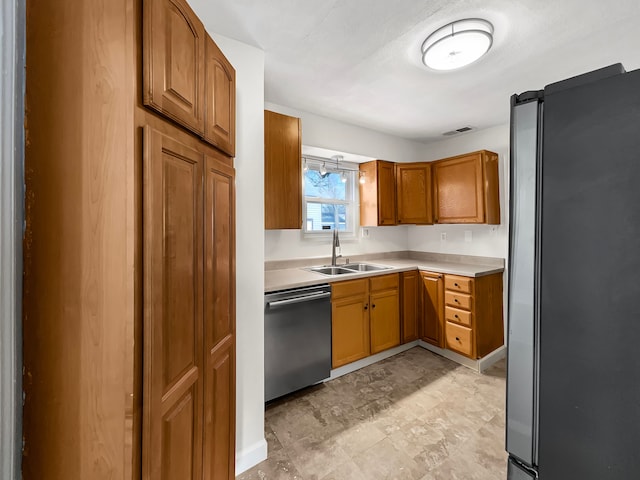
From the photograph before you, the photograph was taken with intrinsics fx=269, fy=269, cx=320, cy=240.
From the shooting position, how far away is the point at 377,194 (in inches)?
125

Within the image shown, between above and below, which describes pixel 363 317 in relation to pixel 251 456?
above

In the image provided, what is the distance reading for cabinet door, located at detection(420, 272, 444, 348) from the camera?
2818 millimetres

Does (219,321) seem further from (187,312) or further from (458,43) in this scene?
(458,43)

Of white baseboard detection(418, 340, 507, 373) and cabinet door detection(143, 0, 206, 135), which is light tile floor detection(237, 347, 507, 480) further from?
cabinet door detection(143, 0, 206, 135)

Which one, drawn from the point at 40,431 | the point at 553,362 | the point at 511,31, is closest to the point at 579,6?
the point at 511,31

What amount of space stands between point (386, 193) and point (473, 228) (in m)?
1.10

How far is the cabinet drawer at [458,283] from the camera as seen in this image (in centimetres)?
258

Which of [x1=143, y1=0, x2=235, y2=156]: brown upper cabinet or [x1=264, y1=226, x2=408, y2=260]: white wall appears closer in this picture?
[x1=143, y1=0, x2=235, y2=156]: brown upper cabinet

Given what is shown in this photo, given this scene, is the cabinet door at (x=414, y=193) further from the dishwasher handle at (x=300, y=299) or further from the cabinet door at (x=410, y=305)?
the dishwasher handle at (x=300, y=299)

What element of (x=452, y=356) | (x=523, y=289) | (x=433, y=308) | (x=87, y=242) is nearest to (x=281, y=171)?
(x=87, y=242)

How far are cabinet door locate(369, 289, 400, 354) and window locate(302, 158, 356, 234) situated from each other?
97cm

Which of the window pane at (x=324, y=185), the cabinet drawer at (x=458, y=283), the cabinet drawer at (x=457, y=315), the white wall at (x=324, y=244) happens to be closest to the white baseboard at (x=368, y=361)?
the cabinet drawer at (x=457, y=315)

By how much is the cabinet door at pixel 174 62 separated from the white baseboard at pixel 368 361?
2310 mm

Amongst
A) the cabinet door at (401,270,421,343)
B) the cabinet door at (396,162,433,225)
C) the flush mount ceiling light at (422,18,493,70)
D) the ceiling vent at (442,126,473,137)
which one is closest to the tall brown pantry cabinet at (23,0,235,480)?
the flush mount ceiling light at (422,18,493,70)
